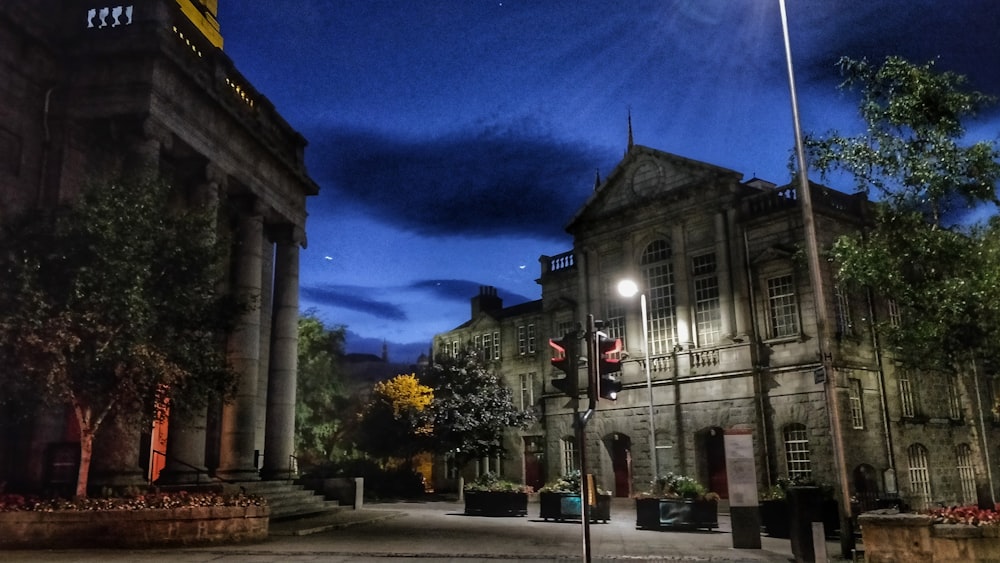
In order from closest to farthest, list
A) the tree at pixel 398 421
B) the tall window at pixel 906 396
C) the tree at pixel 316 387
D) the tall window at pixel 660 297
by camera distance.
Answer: the tall window at pixel 906 396 → the tall window at pixel 660 297 → the tree at pixel 398 421 → the tree at pixel 316 387

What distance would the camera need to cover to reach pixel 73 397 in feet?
47.5

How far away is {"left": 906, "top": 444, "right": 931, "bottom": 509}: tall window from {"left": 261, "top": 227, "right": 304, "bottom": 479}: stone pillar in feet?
75.5

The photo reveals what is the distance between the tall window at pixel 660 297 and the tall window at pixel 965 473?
1256cm

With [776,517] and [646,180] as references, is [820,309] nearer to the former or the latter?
[776,517]

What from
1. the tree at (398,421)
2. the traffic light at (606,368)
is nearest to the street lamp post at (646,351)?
the tree at (398,421)

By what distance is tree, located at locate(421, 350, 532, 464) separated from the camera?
123 ft

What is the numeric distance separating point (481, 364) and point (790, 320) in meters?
17.3

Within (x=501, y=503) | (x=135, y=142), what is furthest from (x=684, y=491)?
(x=135, y=142)

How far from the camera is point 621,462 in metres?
34.1

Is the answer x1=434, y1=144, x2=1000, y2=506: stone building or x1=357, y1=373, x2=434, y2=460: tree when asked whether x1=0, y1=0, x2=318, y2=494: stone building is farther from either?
x1=357, y1=373, x2=434, y2=460: tree

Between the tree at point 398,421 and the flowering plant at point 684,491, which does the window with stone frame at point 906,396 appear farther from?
the tree at point 398,421

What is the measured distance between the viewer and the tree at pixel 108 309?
45.9 ft

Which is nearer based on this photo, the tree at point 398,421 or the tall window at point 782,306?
the tall window at point 782,306

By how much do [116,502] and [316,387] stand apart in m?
29.8
